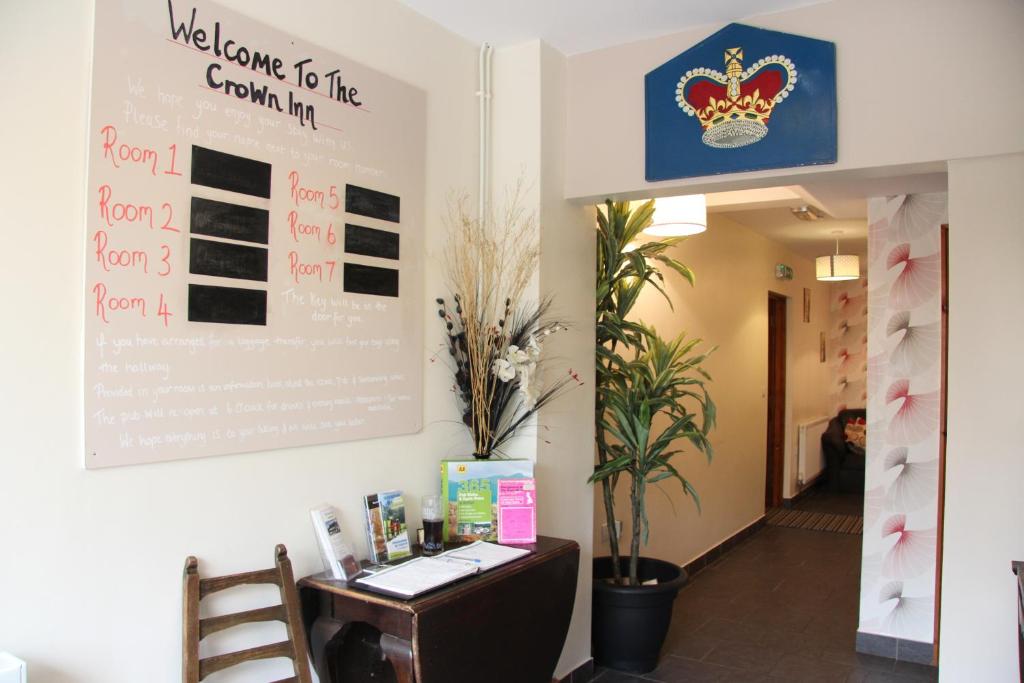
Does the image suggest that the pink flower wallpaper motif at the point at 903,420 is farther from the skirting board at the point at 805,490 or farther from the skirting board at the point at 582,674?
the skirting board at the point at 805,490

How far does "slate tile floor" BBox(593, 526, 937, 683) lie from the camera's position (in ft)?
11.8

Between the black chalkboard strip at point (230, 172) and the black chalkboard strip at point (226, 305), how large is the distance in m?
0.29

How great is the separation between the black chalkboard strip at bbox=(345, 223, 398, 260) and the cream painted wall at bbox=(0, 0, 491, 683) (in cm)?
71

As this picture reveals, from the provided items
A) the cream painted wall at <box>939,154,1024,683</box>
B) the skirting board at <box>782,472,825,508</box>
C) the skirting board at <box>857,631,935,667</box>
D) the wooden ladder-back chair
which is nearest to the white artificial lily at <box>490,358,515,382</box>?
the wooden ladder-back chair

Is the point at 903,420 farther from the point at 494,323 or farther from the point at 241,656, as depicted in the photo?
the point at 241,656

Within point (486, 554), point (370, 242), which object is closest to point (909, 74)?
point (370, 242)

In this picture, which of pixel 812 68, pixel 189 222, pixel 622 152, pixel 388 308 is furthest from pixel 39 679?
pixel 812 68

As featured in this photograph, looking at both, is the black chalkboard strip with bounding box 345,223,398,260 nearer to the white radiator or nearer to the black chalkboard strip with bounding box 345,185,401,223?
the black chalkboard strip with bounding box 345,185,401,223

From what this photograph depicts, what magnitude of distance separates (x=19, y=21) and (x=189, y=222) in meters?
0.57

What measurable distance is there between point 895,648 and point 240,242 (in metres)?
3.67

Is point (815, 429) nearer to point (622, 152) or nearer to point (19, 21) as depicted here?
point (622, 152)

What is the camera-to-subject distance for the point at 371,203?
2605mm

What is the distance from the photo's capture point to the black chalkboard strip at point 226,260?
6.77 feet

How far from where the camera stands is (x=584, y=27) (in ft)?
9.82
